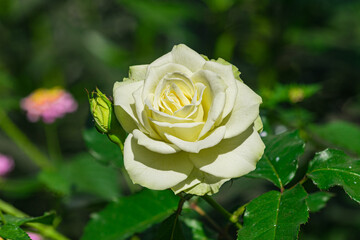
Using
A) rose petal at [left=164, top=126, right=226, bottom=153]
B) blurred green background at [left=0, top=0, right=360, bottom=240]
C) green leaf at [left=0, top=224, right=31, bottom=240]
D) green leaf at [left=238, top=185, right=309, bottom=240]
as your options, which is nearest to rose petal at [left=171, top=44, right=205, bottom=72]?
rose petal at [left=164, top=126, right=226, bottom=153]

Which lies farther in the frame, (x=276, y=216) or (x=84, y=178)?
(x=84, y=178)

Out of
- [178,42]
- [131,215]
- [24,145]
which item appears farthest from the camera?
[178,42]

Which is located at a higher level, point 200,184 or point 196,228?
point 200,184

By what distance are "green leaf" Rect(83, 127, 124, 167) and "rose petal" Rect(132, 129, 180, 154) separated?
30 cm

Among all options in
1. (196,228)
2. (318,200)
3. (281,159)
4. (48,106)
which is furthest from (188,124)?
(48,106)

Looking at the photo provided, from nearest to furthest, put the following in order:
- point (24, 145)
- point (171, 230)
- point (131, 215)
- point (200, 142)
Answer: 1. point (200, 142)
2. point (171, 230)
3. point (131, 215)
4. point (24, 145)

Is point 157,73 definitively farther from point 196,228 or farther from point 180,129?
point 196,228

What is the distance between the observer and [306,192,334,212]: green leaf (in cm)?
86

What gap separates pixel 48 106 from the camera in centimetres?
168

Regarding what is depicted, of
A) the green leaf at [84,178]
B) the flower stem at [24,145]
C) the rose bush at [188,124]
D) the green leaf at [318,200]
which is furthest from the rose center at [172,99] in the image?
the flower stem at [24,145]

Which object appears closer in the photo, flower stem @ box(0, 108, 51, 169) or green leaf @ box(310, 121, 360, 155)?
green leaf @ box(310, 121, 360, 155)

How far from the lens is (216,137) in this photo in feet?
1.75

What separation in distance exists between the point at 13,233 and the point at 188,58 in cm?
35

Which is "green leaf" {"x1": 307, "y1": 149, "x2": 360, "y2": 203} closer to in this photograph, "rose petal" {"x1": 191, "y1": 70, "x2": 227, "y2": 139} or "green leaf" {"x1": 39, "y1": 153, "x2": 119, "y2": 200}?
"rose petal" {"x1": 191, "y1": 70, "x2": 227, "y2": 139}
